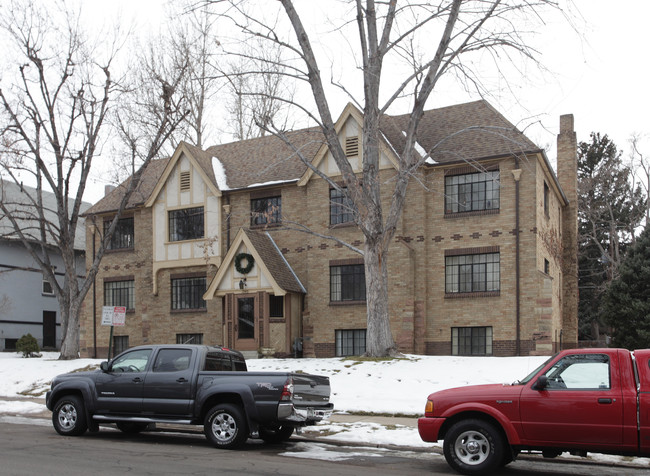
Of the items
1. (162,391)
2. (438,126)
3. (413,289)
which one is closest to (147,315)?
(413,289)

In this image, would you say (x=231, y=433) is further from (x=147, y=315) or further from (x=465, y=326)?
(x=147, y=315)

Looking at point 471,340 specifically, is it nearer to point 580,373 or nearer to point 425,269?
point 425,269

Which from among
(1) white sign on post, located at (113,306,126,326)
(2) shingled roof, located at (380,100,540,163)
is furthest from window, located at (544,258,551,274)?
(1) white sign on post, located at (113,306,126,326)

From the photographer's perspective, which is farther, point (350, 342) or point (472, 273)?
point (350, 342)

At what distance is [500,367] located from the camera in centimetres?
1834

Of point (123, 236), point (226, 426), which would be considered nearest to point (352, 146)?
point (123, 236)

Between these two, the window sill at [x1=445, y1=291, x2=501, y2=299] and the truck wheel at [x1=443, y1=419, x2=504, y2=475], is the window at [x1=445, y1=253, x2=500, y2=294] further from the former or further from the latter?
the truck wheel at [x1=443, y1=419, x2=504, y2=475]

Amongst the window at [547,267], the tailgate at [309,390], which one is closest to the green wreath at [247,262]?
the window at [547,267]

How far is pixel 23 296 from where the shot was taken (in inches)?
1644

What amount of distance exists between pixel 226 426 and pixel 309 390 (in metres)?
1.47

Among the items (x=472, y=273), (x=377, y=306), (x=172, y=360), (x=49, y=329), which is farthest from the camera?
(x=49, y=329)

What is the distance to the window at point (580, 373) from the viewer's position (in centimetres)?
870

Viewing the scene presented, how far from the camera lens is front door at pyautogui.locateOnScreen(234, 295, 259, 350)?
27.0 meters

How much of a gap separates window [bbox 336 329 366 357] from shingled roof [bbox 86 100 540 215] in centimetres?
667
